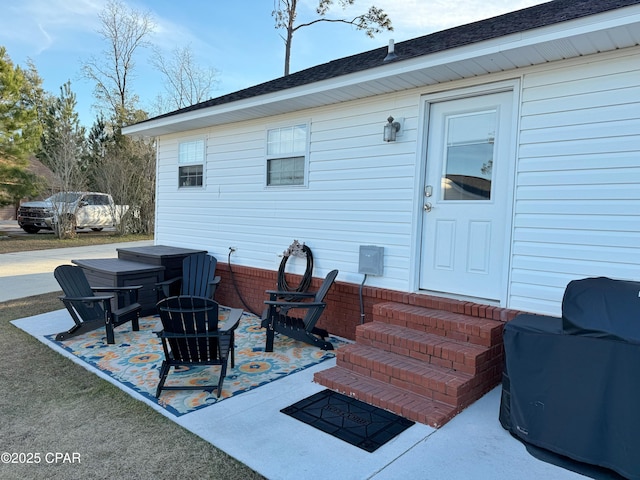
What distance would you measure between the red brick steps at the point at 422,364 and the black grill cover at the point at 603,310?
2.95ft

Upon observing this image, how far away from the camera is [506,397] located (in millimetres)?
2789

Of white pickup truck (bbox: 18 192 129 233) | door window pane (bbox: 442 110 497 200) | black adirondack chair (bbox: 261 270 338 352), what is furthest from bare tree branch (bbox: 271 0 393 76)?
black adirondack chair (bbox: 261 270 338 352)

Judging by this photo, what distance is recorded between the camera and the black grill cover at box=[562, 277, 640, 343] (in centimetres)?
229

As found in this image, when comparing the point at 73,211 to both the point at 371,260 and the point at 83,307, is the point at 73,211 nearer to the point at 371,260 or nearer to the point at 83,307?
the point at 83,307

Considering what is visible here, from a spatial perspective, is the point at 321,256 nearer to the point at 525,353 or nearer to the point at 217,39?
the point at 525,353

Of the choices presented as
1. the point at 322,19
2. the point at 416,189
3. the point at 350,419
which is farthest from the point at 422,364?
the point at 322,19

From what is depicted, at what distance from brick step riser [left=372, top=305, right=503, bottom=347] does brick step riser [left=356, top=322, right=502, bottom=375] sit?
0.23 ft

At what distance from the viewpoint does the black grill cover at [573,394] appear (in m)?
2.25

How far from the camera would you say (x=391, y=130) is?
14.5ft

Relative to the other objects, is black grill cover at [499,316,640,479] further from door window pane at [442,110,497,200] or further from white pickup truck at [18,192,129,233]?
white pickup truck at [18,192,129,233]

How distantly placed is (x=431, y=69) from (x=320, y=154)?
1.79m

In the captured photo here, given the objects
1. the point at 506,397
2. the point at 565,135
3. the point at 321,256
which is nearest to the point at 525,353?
the point at 506,397

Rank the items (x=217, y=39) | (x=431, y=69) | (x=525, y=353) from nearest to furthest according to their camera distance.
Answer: (x=525, y=353)
(x=431, y=69)
(x=217, y=39)

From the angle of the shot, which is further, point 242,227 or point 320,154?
point 242,227
